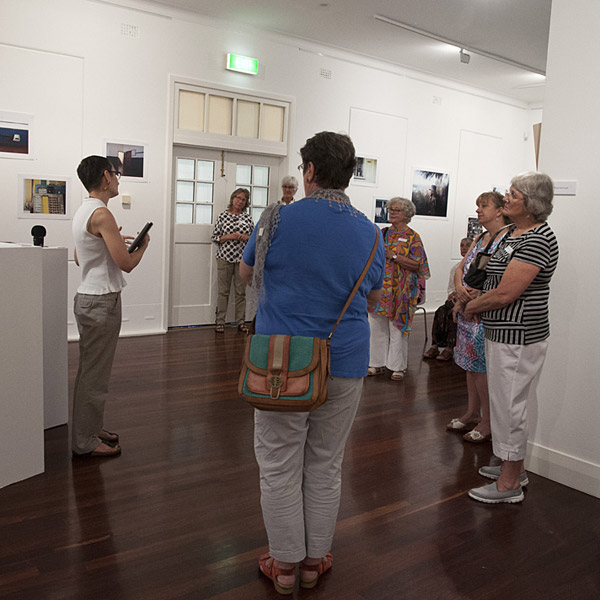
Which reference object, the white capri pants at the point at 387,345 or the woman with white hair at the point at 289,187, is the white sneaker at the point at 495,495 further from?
the woman with white hair at the point at 289,187

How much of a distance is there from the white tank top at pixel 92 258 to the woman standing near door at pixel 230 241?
4.14 metres

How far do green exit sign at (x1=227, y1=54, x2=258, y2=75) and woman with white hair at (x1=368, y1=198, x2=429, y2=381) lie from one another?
317 centimetres

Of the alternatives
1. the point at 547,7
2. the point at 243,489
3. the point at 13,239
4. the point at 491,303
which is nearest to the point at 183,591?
Result: the point at 243,489

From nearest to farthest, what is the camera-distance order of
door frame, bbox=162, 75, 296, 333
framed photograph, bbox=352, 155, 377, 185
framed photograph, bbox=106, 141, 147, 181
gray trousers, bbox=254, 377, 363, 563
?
1. gray trousers, bbox=254, 377, 363, 563
2. framed photograph, bbox=106, 141, 147, 181
3. door frame, bbox=162, 75, 296, 333
4. framed photograph, bbox=352, 155, 377, 185

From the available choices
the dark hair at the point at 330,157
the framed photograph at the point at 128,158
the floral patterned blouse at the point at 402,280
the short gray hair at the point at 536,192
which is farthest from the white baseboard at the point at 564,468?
the framed photograph at the point at 128,158

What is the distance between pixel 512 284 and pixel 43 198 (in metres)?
5.21

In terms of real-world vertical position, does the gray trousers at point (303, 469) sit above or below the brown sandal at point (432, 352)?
above

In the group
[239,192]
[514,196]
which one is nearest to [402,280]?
[514,196]

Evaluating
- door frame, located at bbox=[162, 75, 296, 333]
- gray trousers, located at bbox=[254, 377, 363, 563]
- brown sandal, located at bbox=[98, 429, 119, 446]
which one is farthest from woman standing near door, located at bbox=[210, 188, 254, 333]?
gray trousers, located at bbox=[254, 377, 363, 563]

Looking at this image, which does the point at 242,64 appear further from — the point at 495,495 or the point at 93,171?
the point at 495,495

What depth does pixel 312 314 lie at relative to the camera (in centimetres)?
215

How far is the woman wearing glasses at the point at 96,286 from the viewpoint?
3.33 m

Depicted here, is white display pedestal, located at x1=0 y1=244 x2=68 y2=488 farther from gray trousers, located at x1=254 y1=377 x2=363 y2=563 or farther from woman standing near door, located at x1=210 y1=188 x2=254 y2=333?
woman standing near door, located at x1=210 y1=188 x2=254 y2=333

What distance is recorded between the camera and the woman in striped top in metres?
3.00
